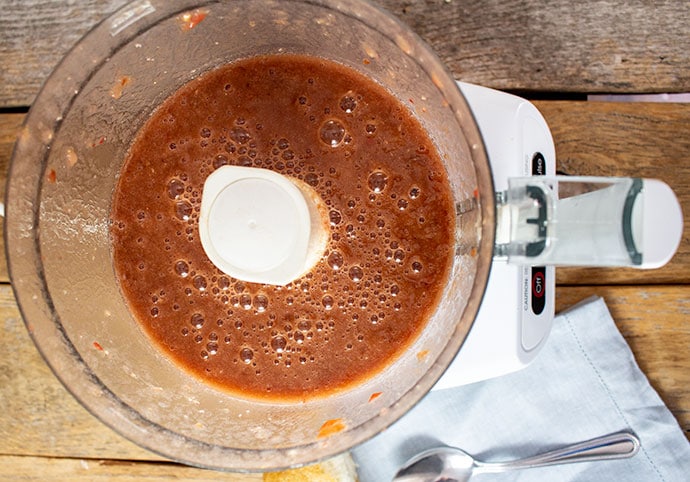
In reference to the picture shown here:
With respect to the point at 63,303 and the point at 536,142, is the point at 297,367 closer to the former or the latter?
the point at 63,303

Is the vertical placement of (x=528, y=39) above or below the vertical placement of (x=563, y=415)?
above

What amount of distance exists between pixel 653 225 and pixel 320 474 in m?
0.50

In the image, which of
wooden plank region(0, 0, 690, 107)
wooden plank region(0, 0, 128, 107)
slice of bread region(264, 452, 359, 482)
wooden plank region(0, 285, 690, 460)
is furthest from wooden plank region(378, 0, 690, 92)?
slice of bread region(264, 452, 359, 482)

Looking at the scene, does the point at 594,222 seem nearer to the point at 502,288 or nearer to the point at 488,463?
the point at 502,288

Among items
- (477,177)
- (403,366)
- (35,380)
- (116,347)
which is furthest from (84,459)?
(477,177)

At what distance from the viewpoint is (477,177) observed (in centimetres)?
54

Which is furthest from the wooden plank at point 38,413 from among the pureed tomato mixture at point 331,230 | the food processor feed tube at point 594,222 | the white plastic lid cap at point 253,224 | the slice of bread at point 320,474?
the food processor feed tube at point 594,222

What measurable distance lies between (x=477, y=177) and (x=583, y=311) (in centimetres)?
36

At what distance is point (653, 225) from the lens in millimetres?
519

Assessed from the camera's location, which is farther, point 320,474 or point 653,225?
point 320,474

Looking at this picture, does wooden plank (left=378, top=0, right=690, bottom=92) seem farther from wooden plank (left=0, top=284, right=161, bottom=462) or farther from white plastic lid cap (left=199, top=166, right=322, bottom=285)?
wooden plank (left=0, top=284, right=161, bottom=462)

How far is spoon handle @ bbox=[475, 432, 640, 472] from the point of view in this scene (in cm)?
82

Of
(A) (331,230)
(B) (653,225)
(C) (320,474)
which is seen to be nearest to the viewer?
(B) (653,225)

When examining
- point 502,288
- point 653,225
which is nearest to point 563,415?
point 502,288
